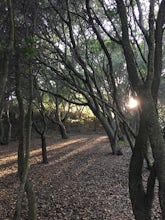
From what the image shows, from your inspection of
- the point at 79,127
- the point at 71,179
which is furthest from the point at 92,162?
the point at 79,127

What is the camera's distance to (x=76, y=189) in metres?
8.03

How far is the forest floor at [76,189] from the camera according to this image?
6082 mm

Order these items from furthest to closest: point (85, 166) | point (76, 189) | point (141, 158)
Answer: point (85, 166)
point (76, 189)
point (141, 158)

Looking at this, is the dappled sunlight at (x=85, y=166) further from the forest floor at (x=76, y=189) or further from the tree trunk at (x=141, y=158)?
the tree trunk at (x=141, y=158)

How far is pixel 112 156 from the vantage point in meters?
13.8

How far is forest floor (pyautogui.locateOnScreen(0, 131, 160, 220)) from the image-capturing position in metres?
6.08

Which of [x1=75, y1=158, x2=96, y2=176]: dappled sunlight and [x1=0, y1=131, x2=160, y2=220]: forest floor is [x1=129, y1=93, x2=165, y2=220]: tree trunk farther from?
[x1=75, y1=158, x2=96, y2=176]: dappled sunlight

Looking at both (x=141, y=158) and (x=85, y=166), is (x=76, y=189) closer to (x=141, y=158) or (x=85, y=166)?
(x=85, y=166)

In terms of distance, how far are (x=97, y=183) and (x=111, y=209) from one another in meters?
2.46

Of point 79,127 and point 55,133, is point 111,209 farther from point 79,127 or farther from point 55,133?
point 79,127

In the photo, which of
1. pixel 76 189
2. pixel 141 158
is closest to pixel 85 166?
pixel 76 189

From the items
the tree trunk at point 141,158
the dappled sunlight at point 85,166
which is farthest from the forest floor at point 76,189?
the tree trunk at point 141,158

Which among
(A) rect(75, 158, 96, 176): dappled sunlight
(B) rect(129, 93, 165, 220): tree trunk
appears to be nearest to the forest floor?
(A) rect(75, 158, 96, 176): dappled sunlight

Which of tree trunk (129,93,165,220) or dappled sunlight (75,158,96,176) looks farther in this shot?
dappled sunlight (75,158,96,176)
